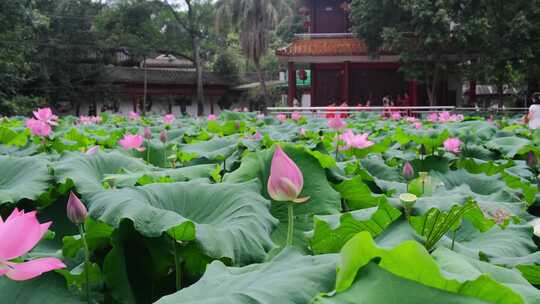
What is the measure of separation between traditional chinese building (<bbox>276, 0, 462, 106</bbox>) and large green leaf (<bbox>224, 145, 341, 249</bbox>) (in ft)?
54.9

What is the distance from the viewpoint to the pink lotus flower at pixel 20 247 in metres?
0.64

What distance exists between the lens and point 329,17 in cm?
1977

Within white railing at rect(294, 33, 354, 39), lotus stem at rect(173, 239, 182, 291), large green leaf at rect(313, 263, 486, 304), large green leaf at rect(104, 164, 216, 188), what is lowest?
lotus stem at rect(173, 239, 182, 291)

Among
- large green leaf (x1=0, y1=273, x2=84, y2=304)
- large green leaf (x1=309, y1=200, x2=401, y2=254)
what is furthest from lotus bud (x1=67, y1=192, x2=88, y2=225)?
large green leaf (x1=309, y1=200, x2=401, y2=254)

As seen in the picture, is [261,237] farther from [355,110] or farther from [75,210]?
[355,110]

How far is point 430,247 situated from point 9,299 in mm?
578

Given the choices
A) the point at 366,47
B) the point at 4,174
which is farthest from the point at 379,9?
the point at 4,174

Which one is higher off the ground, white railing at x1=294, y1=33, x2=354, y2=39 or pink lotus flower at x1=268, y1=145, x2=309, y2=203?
white railing at x1=294, y1=33, x2=354, y2=39

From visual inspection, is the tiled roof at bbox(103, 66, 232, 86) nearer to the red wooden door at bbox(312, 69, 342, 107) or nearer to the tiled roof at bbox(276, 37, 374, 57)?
the tiled roof at bbox(276, 37, 374, 57)

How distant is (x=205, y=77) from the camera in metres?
27.0

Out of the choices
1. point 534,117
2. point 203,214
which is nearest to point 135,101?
point 534,117

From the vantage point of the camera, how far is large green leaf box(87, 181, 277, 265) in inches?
35.2

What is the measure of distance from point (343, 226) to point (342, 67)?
18398 mm

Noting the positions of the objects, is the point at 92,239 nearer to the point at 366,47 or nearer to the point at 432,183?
the point at 432,183
